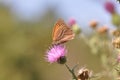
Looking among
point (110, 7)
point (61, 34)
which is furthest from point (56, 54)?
point (110, 7)

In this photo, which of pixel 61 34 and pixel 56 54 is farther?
pixel 56 54

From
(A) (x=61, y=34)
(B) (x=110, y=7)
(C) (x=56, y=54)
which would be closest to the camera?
(A) (x=61, y=34)

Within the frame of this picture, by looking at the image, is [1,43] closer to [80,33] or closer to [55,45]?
[80,33]

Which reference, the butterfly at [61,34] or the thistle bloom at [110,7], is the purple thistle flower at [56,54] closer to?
the butterfly at [61,34]

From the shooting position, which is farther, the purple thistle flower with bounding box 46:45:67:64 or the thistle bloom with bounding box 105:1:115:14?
the thistle bloom with bounding box 105:1:115:14

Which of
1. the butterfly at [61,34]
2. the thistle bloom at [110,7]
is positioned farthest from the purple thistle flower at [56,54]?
the thistle bloom at [110,7]

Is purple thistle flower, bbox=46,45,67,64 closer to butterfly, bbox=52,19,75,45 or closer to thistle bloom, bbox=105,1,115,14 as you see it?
butterfly, bbox=52,19,75,45

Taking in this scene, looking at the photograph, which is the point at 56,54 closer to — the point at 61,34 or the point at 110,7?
the point at 61,34

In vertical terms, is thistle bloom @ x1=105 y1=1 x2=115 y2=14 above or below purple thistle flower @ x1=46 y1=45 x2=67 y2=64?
above

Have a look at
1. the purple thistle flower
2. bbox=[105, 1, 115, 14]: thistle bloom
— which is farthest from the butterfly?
bbox=[105, 1, 115, 14]: thistle bloom
